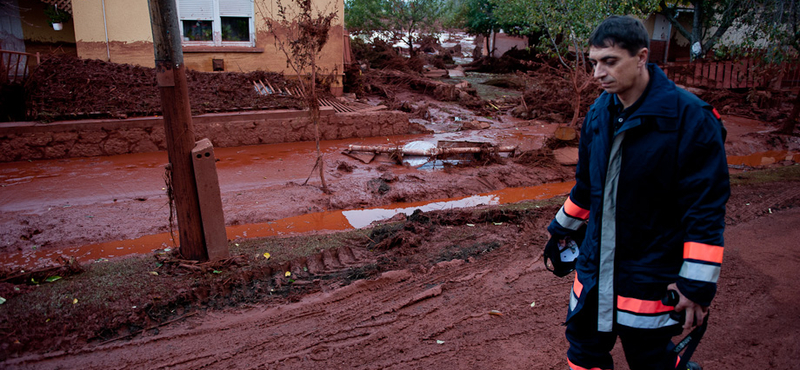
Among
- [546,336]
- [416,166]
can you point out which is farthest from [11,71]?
[546,336]

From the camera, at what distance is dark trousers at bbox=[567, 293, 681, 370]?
7.13 feet

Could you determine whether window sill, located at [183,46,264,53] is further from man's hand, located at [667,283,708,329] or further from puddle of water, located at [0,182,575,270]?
man's hand, located at [667,283,708,329]

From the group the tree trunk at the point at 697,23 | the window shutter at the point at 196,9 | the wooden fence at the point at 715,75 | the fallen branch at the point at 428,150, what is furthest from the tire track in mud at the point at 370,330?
the tree trunk at the point at 697,23

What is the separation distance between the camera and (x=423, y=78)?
18141 mm

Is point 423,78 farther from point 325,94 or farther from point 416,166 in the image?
point 416,166

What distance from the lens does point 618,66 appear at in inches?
83.6

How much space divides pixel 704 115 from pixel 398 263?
3.36 m

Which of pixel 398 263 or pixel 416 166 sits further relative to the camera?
pixel 416 166

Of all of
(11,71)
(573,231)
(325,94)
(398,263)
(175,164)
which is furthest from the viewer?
(325,94)

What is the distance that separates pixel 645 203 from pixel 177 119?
12.7 ft

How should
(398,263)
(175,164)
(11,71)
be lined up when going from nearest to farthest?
(175,164) → (398,263) → (11,71)

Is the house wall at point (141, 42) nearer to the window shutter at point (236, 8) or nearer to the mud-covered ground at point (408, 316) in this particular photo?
the window shutter at point (236, 8)

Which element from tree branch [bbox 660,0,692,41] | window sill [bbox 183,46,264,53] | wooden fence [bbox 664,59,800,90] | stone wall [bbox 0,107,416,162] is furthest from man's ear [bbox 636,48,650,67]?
tree branch [bbox 660,0,692,41]

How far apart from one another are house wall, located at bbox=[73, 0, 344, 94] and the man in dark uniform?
10.00 m
